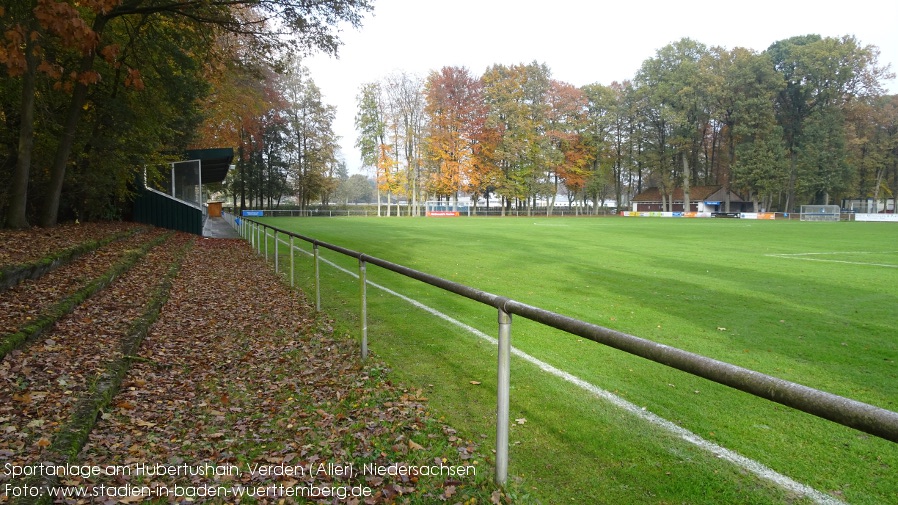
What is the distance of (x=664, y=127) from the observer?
7094 centimetres

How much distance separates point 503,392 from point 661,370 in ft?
9.56

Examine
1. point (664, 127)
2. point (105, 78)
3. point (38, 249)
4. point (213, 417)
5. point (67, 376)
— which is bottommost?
point (213, 417)

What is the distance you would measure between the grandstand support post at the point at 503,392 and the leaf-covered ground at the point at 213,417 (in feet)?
0.46

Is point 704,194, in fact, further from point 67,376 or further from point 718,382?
point 718,382

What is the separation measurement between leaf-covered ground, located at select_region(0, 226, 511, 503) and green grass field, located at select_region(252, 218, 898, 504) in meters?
0.45

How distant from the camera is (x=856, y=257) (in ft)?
53.9

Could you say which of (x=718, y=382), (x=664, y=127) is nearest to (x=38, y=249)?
(x=718, y=382)

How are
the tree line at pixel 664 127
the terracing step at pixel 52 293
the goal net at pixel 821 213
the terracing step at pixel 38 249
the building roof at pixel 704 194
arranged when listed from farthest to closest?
the building roof at pixel 704 194
the tree line at pixel 664 127
the goal net at pixel 821 213
the terracing step at pixel 38 249
the terracing step at pixel 52 293

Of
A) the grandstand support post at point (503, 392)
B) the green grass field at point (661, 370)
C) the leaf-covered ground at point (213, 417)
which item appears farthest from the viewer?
the green grass field at point (661, 370)

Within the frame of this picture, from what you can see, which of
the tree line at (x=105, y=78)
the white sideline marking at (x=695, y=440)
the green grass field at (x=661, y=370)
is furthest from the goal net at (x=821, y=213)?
the white sideline marking at (x=695, y=440)

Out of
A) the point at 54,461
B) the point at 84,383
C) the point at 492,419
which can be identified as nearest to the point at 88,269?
the point at 84,383

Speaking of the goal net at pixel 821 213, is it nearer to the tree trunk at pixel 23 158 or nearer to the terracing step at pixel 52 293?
the terracing step at pixel 52 293

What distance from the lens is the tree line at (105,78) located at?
34.0 ft

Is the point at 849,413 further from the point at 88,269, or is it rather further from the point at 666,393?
the point at 88,269
